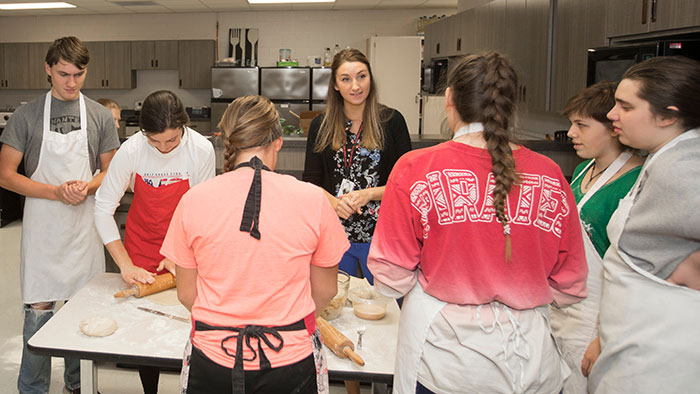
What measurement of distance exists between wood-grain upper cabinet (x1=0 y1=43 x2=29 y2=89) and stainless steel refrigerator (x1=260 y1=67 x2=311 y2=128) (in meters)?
3.83

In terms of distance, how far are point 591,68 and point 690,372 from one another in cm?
183

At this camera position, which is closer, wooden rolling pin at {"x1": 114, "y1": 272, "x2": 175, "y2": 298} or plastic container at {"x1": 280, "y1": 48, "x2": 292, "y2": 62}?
wooden rolling pin at {"x1": 114, "y1": 272, "x2": 175, "y2": 298}

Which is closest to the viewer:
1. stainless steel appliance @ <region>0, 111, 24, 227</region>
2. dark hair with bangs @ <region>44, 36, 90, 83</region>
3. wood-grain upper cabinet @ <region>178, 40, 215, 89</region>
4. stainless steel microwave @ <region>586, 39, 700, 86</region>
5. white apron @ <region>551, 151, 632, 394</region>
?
white apron @ <region>551, 151, 632, 394</region>

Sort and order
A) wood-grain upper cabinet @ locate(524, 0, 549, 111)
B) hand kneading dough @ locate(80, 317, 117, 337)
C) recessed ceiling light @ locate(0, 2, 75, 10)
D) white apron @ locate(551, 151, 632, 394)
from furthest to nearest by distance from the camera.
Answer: recessed ceiling light @ locate(0, 2, 75, 10) < wood-grain upper cabinet @ locate(524, 0, 549, 111) < white apron @ locate(551, 151, 632, 394) < hand kneading dough @ locate(80, 317, 117, 337)

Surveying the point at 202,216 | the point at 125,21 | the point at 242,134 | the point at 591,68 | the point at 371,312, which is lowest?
the point at 371,312

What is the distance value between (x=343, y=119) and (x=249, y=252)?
3.98 ft

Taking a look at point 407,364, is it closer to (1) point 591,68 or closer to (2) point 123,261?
(2) point 123,261

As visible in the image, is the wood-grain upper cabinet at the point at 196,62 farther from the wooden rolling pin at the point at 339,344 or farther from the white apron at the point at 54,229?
the wooden rolling pin at the point at 339,344

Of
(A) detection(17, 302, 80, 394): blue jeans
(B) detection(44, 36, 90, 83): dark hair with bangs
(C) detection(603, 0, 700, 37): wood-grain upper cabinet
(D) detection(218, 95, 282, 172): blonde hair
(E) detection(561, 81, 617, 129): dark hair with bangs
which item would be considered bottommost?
(A) detection(17, 302, 80, 394): blue jeans

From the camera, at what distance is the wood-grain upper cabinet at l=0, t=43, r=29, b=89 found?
8.25m

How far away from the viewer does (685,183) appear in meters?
1.27

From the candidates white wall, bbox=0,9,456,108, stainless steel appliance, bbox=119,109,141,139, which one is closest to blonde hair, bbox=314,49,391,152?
stainless steel appliance, bbox=119,109,141,139

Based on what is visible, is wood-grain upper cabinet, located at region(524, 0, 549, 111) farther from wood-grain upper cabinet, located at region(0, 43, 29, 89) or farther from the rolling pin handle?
wood-grain upper cabinet, located at region(0, 43, 29, 89)

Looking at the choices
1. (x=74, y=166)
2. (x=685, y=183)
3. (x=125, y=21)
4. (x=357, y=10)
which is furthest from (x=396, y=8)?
(x=685, y=183)
